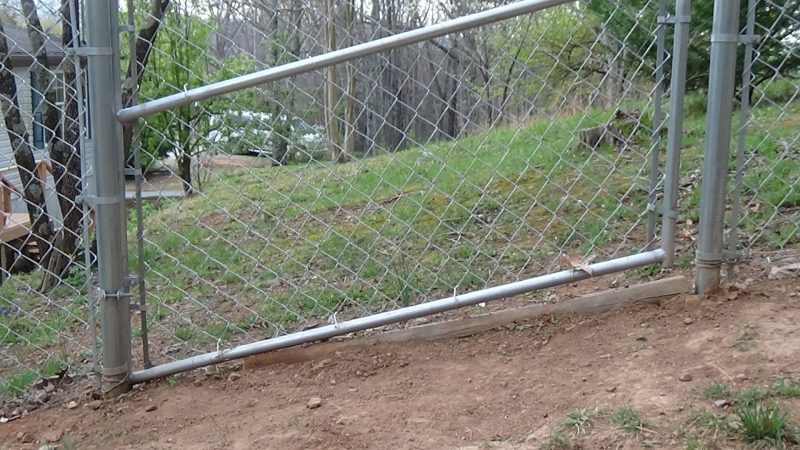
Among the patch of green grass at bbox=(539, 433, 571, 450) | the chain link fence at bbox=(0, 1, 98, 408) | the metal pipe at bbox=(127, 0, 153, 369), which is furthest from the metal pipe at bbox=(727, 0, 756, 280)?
the chain link fence at bbox=(0, 1, 98, 408)

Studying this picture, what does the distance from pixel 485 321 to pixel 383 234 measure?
1.72m

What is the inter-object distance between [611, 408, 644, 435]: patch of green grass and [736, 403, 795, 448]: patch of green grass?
28 centimetres

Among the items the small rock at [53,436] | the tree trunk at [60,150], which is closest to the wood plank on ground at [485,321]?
the small rock at [53,436]

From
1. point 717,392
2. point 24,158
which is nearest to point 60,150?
point 24,158

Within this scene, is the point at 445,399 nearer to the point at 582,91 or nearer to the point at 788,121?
the point at 582,91

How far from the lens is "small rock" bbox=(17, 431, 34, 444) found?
104 inches

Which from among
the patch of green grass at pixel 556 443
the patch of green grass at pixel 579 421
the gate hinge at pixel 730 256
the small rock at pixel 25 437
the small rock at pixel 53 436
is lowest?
the small rock at pixel 25 437

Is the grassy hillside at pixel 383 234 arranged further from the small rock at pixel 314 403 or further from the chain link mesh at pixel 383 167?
the small rock at pixel 314 403

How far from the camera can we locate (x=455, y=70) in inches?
137

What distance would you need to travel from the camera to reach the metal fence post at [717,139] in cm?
279

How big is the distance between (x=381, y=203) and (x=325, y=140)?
1.79 metres

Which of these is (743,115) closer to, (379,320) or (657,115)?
(657,115)

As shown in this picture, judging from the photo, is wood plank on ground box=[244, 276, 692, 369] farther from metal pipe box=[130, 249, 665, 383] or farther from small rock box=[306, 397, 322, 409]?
small rock box=[306, 397, 322, 409]

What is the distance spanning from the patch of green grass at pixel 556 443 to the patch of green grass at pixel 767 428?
0.47 metres
